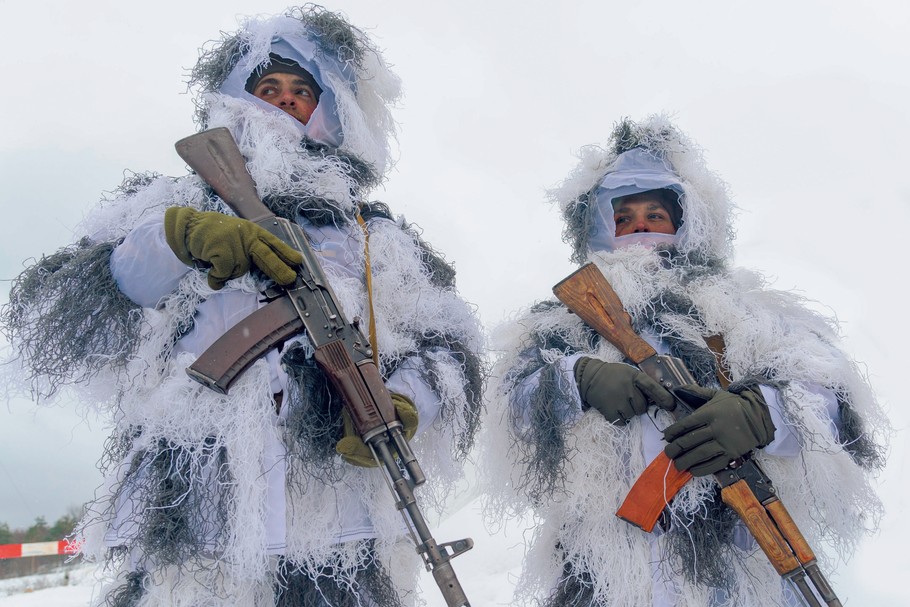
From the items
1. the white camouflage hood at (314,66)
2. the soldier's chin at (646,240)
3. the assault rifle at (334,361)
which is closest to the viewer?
the assault rifle at (334,361)

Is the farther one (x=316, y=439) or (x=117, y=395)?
(x=117, y=395)

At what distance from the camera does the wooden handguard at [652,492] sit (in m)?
2.34

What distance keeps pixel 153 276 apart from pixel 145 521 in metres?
0.67

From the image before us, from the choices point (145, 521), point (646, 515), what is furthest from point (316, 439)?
point (646, 515)

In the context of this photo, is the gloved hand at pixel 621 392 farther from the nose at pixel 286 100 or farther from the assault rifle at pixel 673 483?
the nose at pixel 286 100

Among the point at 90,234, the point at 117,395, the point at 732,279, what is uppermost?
the point at 90,234

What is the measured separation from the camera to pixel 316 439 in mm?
2014

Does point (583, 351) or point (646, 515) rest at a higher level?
point (583, 351)

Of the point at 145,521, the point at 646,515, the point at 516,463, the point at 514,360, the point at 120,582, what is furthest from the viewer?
the point at 514,360

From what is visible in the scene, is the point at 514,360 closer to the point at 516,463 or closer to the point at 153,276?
the point at 516,463

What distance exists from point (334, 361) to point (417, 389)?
0.32m

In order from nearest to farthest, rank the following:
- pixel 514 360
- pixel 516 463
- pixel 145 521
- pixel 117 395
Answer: pixel 145 521 → pixel 117 395 → pixel 516 463 → pixel 514 360

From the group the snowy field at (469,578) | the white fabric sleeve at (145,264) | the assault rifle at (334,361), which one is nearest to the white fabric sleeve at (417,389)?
the assault rifle at (334,361)

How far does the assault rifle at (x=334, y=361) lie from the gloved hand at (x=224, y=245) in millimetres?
94
